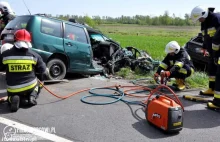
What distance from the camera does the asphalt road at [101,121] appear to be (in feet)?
12.7

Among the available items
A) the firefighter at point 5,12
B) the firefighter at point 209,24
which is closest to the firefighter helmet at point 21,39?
the firefighter at point 209,24

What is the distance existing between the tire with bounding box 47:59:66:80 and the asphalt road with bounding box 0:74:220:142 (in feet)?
4.42

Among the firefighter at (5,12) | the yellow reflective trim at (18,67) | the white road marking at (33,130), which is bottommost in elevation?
the white road marking at (33,130)

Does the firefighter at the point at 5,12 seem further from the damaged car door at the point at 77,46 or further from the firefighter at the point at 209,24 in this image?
the firefighter at the point at 209,24

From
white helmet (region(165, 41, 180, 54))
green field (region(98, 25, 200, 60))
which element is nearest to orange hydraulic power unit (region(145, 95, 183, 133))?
white helmet (region(165, 41, 180, 54))

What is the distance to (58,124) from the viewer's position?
420 cm

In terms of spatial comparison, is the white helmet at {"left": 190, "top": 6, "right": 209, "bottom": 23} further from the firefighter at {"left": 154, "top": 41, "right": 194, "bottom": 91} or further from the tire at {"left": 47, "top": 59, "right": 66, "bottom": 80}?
the tire at {"left": 47, "top": 59, "right": 66, "bottom": 80}

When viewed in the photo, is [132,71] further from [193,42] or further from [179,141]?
[179,141]

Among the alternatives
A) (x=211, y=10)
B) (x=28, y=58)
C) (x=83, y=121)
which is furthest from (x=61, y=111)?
(x=211, y=10)

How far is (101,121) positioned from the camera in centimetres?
443

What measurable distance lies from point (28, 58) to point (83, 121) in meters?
1.63

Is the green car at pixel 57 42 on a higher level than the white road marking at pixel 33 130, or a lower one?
higher

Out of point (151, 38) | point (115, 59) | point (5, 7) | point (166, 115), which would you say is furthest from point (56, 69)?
point (151, 38)

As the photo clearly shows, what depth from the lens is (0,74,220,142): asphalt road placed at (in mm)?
3867
